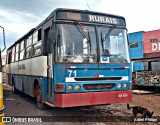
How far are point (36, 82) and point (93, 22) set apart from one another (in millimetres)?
3448

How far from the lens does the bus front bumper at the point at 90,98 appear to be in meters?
6.24

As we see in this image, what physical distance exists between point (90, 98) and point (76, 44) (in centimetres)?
162

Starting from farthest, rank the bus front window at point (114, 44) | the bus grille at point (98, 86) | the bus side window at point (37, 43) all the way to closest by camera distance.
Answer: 1. the bus side window at point (37, 43)
2. the bus front window at point (114, 44)
3. the bus grille at point (98, 86)

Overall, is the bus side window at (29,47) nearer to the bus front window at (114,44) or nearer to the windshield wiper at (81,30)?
the windshield wiper at (81,30)

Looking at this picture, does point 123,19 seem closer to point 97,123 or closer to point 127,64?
point 127,64

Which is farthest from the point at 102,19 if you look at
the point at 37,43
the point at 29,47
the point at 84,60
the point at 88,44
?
the point at 29,47

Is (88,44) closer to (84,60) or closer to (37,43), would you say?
(84,60)

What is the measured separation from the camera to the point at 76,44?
21.5 feet

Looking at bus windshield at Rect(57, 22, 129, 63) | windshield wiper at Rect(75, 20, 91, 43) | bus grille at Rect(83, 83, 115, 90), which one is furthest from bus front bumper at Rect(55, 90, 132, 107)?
windshield wiper at Rect(75, 20, 91, 43)

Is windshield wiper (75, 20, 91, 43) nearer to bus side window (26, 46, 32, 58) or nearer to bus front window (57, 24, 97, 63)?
bus front window (57, 24, 97, 63)

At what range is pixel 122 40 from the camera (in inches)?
285

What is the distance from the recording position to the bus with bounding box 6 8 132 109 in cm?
638

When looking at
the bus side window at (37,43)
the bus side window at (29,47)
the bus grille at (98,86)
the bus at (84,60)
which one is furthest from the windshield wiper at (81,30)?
the bus side window at (29,47)

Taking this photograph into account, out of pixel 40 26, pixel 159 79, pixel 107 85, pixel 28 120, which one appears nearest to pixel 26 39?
pixel 40 26
